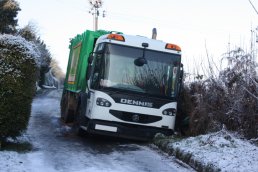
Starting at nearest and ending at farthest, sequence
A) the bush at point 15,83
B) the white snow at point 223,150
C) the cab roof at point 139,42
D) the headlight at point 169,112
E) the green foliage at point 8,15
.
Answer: the white snow at point 223,150, the bush at point 15,83, the cab roof at point 139,42, the headlight at point 169,112, the green foliage at point 8,15

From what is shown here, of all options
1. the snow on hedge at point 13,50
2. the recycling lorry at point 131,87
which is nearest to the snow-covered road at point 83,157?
the recycling lorry at point 131,87

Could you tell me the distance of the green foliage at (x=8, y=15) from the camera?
142ft

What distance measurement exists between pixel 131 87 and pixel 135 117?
2.45 ft

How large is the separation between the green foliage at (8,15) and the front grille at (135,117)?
33.9 metres

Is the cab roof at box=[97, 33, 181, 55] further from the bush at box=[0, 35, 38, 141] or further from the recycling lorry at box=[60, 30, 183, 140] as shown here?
the bush at box=[0, 35, 38, 141]

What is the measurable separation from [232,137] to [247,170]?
2.41 m

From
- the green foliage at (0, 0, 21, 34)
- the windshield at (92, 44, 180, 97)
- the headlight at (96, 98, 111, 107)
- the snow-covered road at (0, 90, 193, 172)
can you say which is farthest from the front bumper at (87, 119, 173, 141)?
the green foliage at (0, 0, 21, 34)

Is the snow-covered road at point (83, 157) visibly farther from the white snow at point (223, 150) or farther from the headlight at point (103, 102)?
the headlight at point (103, 102)

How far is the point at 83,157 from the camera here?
9.16 meters

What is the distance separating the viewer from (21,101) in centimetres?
888

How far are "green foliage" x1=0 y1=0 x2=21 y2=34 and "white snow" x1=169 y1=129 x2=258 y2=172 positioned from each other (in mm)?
35569

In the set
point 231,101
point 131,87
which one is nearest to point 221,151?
point 231,101

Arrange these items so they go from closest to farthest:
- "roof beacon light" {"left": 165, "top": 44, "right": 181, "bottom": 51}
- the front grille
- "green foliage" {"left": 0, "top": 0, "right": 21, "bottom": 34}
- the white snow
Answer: the white snow
the front grille
"roof beacon light" {"left": 165, "top": 44, "right": 181, "bottom": 51}
"green foliage" {"left": 0, "top": 0, "right": 21, "bottom": 34}

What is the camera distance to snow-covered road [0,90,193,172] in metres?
7.95
